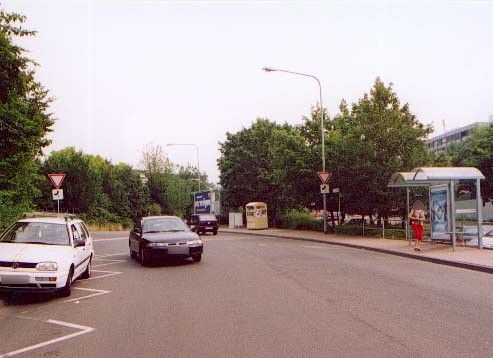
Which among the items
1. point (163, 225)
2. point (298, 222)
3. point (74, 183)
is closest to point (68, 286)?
point (163, 225)

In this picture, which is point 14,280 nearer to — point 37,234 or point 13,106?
point 37,234

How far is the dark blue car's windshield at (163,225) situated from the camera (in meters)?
15.8

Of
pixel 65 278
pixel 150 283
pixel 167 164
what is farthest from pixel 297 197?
pixel 167 164

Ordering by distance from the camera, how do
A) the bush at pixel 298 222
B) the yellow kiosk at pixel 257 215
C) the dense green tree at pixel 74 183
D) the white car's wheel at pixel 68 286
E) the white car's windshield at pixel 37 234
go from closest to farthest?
the white car's wheel at pixel 68 286, the white car's windshield at pixel 37 234, the bush at pixel 298 222, the yellow kiosk at pixel 257 215, the dense green tree at pixel 74 183

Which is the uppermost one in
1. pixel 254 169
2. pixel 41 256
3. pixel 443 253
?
pixel 254 169

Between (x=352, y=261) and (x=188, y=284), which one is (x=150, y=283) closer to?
(x=188, y=284)

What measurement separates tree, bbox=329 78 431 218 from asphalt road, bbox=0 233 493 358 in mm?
11821

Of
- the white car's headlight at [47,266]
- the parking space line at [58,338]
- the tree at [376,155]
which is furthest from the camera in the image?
the tree at [376,155]

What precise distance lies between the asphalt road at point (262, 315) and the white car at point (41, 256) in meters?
0.41

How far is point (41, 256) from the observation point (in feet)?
30.5

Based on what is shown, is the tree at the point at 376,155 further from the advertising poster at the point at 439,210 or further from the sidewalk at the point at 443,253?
the advertising poster at the point at 439,210

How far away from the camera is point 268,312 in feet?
26.3

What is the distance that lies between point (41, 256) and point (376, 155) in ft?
63.2

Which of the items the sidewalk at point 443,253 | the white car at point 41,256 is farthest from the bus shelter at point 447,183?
the white car at point 41,256
